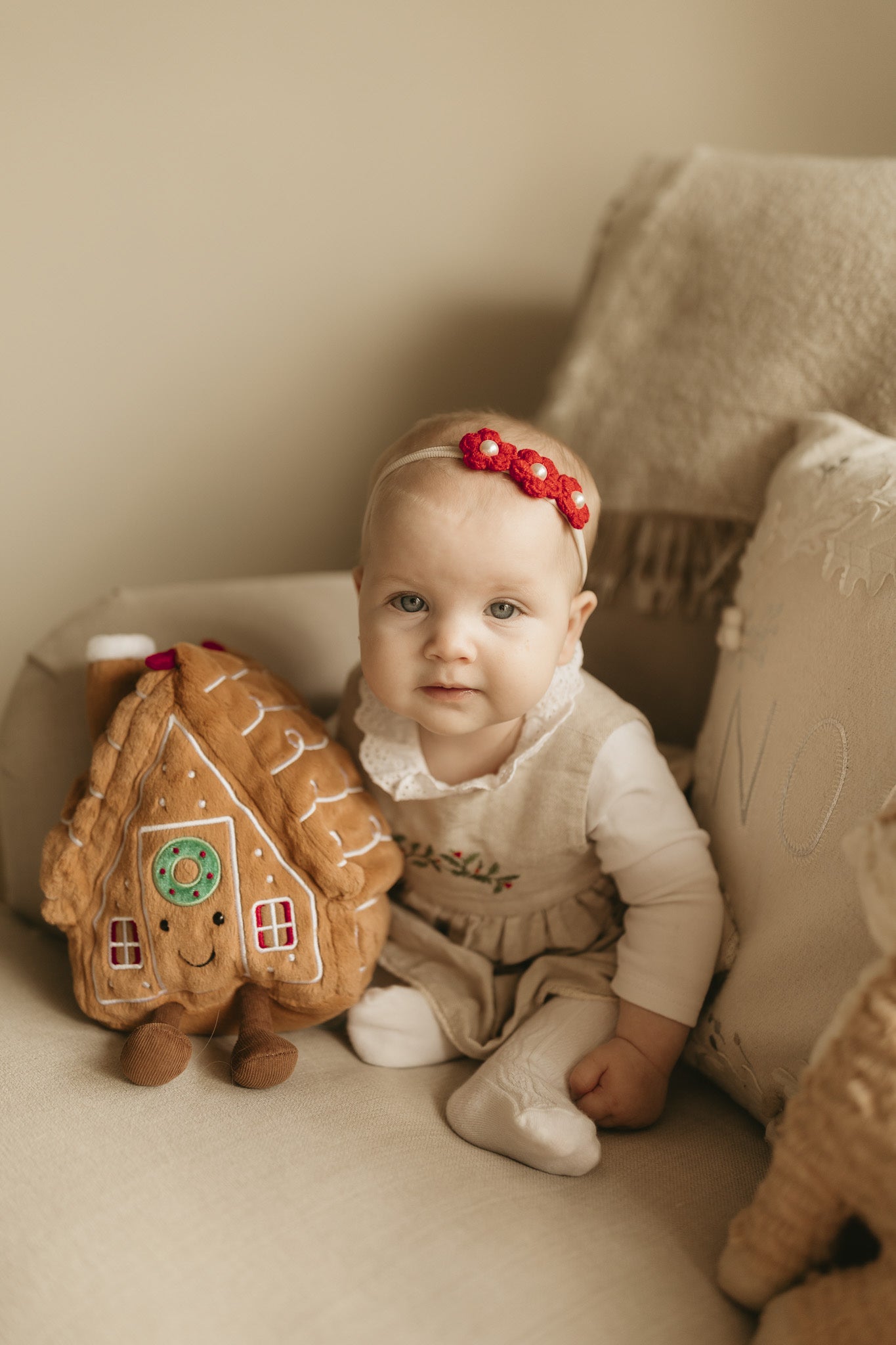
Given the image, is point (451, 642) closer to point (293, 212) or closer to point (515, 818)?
point (515, 818)

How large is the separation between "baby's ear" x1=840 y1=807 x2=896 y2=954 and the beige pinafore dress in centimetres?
30

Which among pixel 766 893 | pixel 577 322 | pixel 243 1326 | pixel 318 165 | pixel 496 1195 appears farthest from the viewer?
pixel 318 165

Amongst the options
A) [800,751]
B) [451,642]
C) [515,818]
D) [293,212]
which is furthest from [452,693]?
[293,212]

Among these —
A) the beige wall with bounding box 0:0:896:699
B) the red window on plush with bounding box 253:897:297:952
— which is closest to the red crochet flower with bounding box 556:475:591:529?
the red window on plush with bounding box 253:897:297:952

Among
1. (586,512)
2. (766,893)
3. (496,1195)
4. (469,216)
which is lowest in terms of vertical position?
(496,1195)

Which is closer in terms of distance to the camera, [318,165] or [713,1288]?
[713,1288]

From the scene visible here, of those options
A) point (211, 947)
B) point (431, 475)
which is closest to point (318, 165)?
point (431, 475)

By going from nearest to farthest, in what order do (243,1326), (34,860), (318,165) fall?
(243,1326) → (34,860) → (318,165)

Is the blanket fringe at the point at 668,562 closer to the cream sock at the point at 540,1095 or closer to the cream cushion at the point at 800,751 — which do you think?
the cream cushion at the point at 800,751

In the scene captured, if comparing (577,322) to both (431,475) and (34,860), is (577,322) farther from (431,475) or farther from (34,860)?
(34,860)

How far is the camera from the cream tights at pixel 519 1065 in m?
0.73

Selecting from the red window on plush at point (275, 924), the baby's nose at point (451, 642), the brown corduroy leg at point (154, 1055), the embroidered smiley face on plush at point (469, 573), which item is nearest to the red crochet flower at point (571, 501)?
the embroidered smiley face on plush at point (469, 573)

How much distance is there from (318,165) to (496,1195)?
115 centimetres

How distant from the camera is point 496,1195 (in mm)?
685
